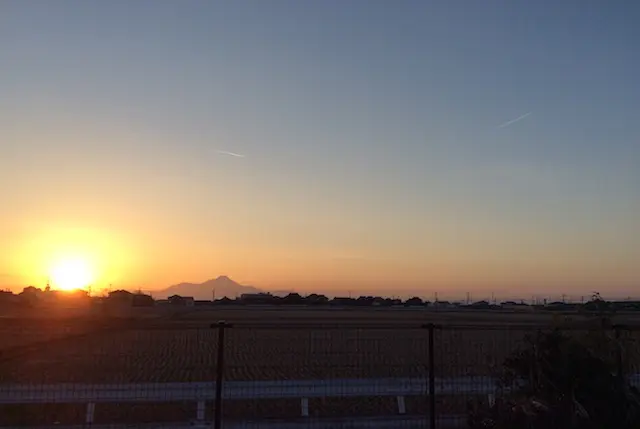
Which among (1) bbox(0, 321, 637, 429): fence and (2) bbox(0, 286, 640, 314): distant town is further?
(2) bbox(0, 286, 640, 314): distant town

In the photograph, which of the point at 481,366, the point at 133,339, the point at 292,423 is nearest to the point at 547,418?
the point at 292,423

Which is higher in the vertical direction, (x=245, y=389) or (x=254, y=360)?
(x=254, y=360)

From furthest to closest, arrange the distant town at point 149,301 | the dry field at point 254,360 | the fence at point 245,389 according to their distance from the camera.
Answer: the distant town at point 149,301
the dry field at point 254,360
the fence at point 245,389

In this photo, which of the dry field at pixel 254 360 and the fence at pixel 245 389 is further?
the dry field at pixel 254 360

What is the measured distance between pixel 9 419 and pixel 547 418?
30.1 feet

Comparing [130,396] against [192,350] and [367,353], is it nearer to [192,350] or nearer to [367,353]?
[192,350]

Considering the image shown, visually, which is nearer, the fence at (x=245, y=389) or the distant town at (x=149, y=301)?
the fence at (x=245, y=389)

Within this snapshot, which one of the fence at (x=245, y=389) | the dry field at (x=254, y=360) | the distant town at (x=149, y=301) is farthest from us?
the distant town at (x=149, y=301)

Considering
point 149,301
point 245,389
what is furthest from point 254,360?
point 149,301

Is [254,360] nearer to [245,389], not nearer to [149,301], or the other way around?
[245,389]

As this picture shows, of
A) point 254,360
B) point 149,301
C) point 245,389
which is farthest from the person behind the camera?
point 149,301

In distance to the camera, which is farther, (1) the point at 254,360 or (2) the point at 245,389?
(1) the point at 254,360

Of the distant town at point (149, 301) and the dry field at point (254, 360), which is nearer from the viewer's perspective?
the dry field at point (254, 360)

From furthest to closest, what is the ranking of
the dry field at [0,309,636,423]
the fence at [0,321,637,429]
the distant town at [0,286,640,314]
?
the distant town at [0,286,640,314] → the dry field at [0,309,636,423] → the fence at [0,321,637,429]
